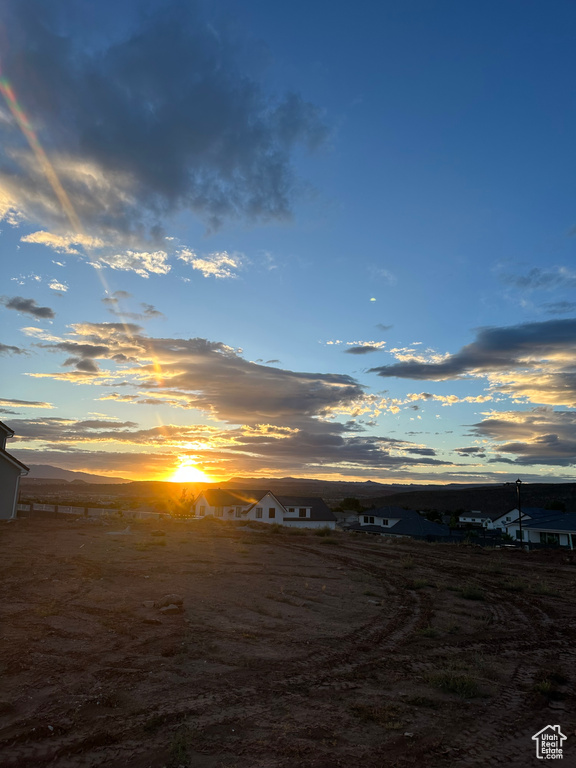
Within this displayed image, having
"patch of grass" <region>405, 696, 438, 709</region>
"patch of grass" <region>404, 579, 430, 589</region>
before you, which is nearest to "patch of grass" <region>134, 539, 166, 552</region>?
"patch of grass" <region>404, 579, 430, 589</region>

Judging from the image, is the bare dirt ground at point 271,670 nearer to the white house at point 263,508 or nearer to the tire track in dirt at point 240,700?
the tire track in dirt at point 240,700

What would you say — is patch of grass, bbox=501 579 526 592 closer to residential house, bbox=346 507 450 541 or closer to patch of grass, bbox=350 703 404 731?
patch of grass, bbox=350 703 404 731

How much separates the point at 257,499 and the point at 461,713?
64.2 metres

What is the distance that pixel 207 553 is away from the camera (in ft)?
88.5

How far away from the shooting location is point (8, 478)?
111 ft

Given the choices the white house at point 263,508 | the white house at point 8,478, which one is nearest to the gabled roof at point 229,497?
the white house at point 263,508

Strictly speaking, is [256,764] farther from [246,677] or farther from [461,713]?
[461,713]

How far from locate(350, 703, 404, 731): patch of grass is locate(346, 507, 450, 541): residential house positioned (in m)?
50.9

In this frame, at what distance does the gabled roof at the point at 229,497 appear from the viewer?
71062 mm

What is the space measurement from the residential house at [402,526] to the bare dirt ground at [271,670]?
1532 inches

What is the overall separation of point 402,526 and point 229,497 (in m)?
26.9

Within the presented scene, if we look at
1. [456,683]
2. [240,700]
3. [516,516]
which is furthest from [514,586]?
[516,516]

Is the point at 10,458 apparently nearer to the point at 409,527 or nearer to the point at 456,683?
the point at 456,683

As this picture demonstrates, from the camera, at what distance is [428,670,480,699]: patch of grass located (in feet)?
28.5
